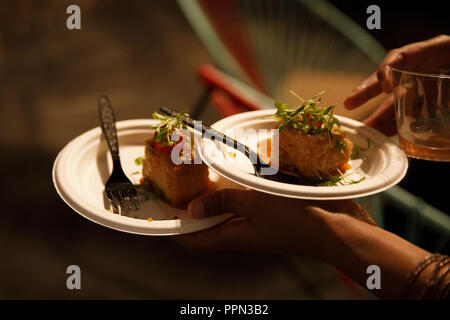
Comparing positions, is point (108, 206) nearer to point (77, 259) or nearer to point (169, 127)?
point (169, 127)

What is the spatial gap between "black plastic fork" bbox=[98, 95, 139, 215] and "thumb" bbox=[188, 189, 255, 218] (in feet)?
0.70

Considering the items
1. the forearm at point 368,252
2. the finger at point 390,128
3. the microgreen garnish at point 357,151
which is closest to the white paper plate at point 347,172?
the microgreen garnish at point 357,151

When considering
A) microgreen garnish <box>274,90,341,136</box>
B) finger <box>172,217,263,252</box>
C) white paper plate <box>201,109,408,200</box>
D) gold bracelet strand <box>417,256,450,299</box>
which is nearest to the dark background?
finger <box>172,217,263,252</box>

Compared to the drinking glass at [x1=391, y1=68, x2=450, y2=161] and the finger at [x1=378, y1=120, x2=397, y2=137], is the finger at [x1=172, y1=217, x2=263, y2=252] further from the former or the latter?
the finger at [x1=378, y1=120, x2=397, y2=137]

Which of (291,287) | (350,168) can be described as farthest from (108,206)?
(291,287)

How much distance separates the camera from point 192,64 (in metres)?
2.79

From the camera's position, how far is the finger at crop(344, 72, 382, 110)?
1580 mm

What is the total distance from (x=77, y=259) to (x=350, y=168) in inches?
51.3

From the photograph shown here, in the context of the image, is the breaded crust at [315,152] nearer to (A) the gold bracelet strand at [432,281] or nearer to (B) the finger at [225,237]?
(B) the finger at [225,237]

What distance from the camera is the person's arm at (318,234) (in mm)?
1044

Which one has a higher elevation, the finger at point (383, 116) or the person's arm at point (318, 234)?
the finger at point (383, 116)

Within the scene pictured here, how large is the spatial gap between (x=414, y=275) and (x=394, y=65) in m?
0.95

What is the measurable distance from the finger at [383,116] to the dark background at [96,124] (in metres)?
0.27

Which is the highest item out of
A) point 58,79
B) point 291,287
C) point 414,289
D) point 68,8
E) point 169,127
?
point 68,8
